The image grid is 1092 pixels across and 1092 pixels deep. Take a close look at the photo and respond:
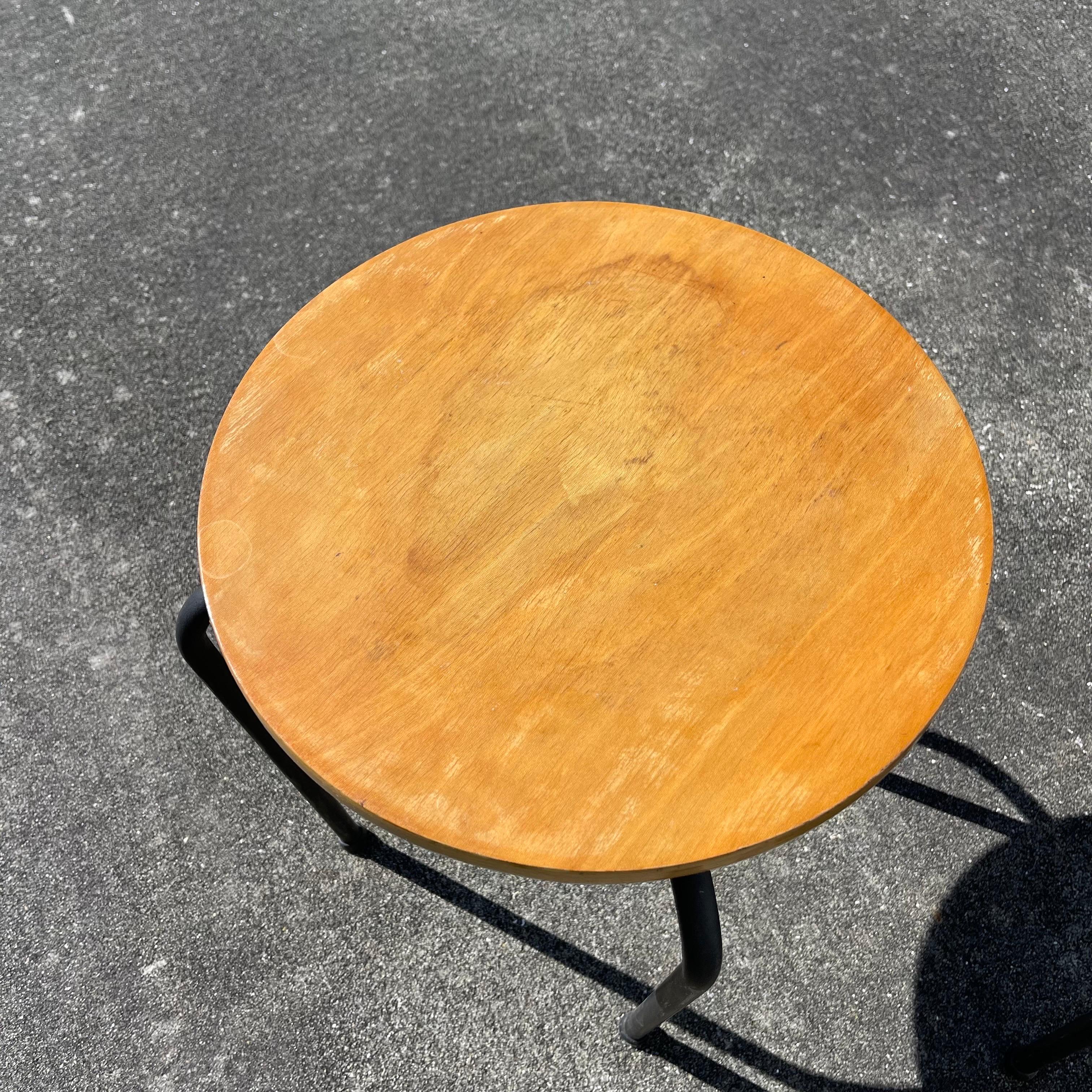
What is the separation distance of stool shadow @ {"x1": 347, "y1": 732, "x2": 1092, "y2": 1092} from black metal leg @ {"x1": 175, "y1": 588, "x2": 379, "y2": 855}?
0.08 meters

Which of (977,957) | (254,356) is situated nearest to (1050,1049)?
(977,957)

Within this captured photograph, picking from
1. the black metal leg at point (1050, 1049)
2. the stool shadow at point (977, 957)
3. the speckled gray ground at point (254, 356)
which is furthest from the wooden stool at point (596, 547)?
the black metal leg at point (1050, 1049)

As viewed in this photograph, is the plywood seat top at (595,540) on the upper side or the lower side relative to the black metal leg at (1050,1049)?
upper

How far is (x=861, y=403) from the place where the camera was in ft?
3.11

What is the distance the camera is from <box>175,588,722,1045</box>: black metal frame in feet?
2.67

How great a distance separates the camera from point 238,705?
102cm

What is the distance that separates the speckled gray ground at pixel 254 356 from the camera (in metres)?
1.19

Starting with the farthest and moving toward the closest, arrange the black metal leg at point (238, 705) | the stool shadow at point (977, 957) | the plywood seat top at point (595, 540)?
the stool shadow at point (977, 957) → the black metal leg at point (238, 705) → the plywood seat top at point (595, 540)

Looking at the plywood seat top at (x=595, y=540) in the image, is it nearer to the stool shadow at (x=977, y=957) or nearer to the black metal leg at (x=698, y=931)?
the black metal leg at (x=698, y=931)

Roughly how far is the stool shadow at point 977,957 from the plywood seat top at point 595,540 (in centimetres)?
56

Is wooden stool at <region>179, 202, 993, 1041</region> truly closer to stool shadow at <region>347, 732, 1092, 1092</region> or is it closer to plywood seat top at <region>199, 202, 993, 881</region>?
plywood seat top at <region>199, 202, 993, 881</region>

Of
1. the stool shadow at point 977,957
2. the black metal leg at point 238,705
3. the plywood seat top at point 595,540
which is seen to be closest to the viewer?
the plywood seat top at point 595,540

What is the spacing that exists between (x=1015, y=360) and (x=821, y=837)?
90 centimetres

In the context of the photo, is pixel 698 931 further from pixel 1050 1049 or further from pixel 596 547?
pixel 1050 1049
